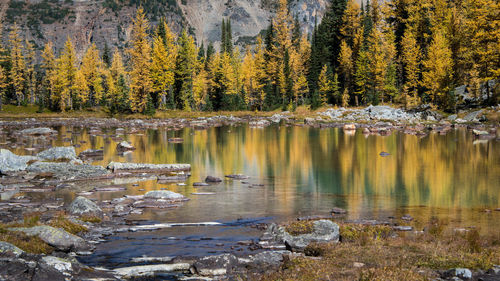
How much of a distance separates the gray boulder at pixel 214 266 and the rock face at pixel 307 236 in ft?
7.69

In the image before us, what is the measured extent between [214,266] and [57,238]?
16.3ft

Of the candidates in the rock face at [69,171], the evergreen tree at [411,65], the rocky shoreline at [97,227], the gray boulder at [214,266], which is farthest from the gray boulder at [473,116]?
the gray boulder at [214,266]

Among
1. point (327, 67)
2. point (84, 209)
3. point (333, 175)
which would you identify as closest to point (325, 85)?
point (327, 67)

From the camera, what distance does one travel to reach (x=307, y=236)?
13086mm

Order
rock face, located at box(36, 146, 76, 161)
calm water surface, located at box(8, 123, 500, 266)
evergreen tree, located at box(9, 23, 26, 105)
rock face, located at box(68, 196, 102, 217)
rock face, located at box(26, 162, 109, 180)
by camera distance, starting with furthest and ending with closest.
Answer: evergreen tree, located at box(9, 23, 26, 105) → rock face, located at box(36, 146, 76, 161) → rock face, located at box(26, 162, 109, 180) → rock face, located at box(68, 196, 102, 217) → calm water surface, located at box(8, 123, 500, 266)

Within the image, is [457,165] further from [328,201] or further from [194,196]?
[194,196]

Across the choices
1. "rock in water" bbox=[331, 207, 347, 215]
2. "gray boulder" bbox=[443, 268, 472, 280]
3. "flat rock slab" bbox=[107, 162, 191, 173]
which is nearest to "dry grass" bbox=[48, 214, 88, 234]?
"rock in water" bbox=[331, 207, 347, 215]

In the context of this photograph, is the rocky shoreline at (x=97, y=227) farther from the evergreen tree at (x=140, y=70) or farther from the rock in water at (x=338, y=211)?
the evergreen tree at (x=140, y=70)

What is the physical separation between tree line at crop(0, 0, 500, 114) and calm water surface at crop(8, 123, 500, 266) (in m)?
35.3

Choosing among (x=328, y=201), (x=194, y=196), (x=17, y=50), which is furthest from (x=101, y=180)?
(x=17, y=50)

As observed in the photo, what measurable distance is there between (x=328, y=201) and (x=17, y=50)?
4794 inches

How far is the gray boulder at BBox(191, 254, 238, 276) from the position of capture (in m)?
10.5

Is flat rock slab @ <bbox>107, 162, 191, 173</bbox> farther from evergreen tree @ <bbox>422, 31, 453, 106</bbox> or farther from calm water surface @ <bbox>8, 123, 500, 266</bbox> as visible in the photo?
evergreen tree @ <bbox>422, 31, 453, 106</bbox>

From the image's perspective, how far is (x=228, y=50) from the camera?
144375 millimetres
